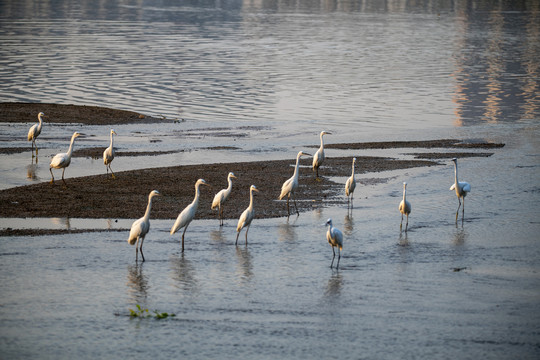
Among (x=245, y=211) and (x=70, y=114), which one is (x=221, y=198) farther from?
(x=70, y=114)

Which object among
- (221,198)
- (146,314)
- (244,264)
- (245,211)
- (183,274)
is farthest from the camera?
(221,198)

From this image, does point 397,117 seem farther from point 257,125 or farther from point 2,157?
point 2,157

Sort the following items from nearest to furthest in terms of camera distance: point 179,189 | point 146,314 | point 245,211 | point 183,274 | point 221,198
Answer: point 146,314, point 183,274, point 245,211, point 221,198, point 179,189

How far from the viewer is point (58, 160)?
25078mm

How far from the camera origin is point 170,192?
952 inches

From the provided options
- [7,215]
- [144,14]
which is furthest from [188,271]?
[144,14]

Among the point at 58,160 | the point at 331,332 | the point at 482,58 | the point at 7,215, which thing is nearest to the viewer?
the point at 331,332

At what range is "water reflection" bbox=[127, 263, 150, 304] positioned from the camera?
15473 millimetres

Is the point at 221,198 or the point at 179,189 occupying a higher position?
the point at 221,198

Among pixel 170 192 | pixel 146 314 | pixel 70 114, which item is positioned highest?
pixel 70 114

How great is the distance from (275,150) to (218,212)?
428 inches

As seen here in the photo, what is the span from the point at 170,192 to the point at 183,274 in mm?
7541

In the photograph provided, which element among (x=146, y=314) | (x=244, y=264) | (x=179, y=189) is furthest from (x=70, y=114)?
(x=146, y=314)

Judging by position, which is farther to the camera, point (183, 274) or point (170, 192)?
point (170, 192)
